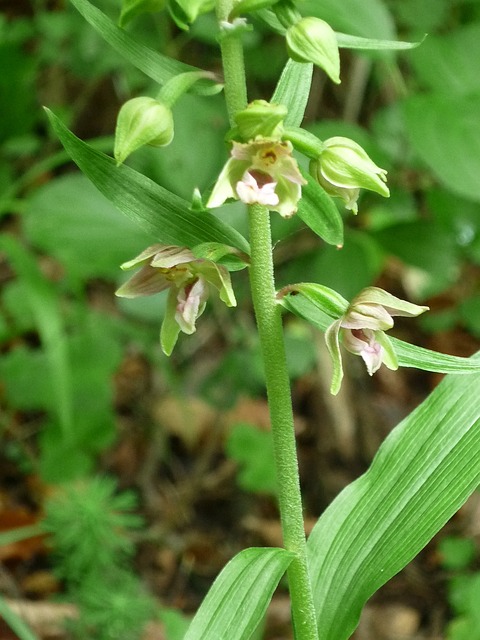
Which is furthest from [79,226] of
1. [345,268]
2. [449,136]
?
[449,136]

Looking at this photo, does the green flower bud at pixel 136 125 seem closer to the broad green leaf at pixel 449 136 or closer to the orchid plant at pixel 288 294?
the orchid plant at pixel 288 294

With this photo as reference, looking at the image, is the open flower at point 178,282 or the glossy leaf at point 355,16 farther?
the glossy leaf at point 355,16

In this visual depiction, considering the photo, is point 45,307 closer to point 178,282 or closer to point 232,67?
point 178,282

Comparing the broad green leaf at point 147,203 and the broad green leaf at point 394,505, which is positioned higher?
the broad green leaf at point 147,203

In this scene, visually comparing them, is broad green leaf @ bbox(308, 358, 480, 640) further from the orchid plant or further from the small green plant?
the small green plant

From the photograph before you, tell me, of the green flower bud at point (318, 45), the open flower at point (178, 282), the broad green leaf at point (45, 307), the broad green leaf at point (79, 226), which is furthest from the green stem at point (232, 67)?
the broad green leaf at point (45, 307)

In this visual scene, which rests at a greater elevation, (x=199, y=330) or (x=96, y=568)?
(x=199, y=330)

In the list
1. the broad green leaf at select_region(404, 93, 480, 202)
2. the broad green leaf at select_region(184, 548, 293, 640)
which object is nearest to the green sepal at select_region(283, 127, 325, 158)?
the broad green leaf at select_region(184, 548, 293, 640)
